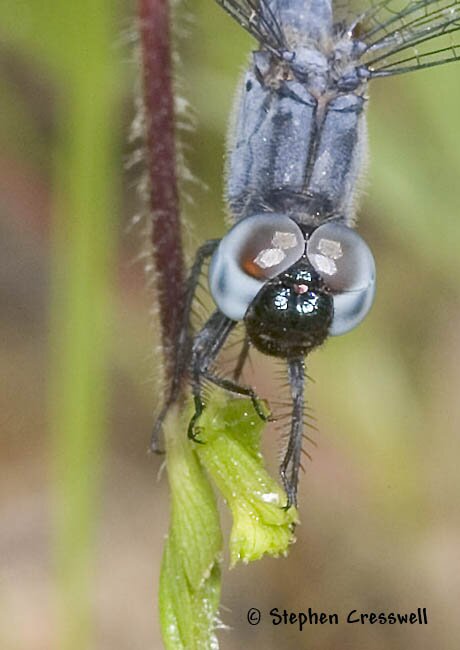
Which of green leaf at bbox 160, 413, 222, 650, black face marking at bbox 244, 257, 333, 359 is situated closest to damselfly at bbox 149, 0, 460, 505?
black face marking at bbox 244, 257, 333, 359

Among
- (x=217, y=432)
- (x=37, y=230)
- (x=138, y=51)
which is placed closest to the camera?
(x=217, y=432)

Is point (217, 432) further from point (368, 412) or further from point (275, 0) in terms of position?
point (368, 412)

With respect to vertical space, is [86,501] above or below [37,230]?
below

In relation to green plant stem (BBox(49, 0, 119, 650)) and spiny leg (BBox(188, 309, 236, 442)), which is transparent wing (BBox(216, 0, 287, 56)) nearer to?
spiny leg (BBox(188, 309, 236, 442))

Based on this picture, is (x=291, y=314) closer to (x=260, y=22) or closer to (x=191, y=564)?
(x=191, y=564)

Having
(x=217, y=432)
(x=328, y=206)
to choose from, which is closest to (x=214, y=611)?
(x=217, y=432)

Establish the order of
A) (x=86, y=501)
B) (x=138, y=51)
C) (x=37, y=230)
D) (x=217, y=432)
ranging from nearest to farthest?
(x=217, y=432)
(x=138, y=51)
(x=86, y=501)
(x=37, y=230)

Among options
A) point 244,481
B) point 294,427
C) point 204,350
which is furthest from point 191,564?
point 204,350

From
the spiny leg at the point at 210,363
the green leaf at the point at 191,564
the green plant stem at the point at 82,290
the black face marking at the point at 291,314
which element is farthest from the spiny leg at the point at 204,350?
the green plant stem at the point at 82,290
